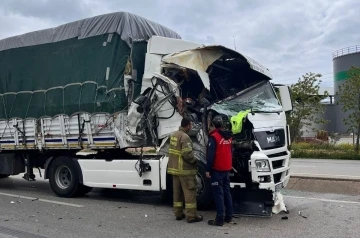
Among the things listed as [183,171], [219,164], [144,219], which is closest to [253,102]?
[219,164]

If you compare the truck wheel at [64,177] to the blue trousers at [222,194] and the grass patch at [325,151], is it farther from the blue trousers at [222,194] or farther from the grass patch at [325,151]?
the grass patch at [325,151]

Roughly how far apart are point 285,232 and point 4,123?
7.37 metres

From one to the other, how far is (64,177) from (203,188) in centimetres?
360

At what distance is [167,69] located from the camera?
25.5 ft

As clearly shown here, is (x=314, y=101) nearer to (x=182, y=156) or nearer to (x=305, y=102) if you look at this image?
(x=305, y=102)

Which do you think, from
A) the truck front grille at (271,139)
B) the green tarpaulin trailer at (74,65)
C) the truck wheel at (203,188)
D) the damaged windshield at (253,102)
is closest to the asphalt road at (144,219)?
A: the truck wheel at (203,188)

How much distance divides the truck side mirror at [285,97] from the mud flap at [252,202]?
7.68 feet

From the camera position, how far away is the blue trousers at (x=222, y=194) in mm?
6453

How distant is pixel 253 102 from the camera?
773 centimetres

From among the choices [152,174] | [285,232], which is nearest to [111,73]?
[152,174]

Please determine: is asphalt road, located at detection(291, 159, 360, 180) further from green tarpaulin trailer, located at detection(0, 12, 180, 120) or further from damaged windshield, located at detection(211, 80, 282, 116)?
green tarpaulin trailer, located at detection(0, 12, 180, 120)

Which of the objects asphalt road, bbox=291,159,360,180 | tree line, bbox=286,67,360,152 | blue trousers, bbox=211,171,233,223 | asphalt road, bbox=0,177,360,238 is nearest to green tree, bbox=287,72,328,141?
tree line, bbox=286,67,360,152

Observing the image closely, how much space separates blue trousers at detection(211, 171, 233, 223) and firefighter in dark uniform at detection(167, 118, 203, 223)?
414 mm

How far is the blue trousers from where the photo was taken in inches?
254
